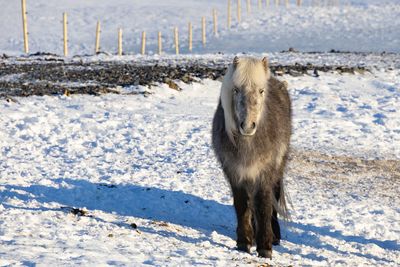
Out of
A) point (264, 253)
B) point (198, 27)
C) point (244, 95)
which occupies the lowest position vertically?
point (198, 27)

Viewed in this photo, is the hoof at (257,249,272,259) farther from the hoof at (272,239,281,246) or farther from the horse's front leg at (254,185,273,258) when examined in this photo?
the hoof at (272,239,281,246)

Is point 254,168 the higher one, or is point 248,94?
point 248,94

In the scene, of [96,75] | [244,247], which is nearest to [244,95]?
[244,247]

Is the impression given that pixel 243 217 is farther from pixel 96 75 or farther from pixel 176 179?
pixel 96 75

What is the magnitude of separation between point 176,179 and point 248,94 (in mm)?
3588

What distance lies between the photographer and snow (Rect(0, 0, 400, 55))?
4478 cm

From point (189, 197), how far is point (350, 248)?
218cm

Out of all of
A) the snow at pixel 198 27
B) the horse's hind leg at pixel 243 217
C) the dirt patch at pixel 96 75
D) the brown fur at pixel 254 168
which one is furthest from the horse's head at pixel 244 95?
the snow at pixel 198 27

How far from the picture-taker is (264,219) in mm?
7328

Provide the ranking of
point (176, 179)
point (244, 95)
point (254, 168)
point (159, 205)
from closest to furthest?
point (244, 95), point (254, 168), point (159, 205), point (176, 179)

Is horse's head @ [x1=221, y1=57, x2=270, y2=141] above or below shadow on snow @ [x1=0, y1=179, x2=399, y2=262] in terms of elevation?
above

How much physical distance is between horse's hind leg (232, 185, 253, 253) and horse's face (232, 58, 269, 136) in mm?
826

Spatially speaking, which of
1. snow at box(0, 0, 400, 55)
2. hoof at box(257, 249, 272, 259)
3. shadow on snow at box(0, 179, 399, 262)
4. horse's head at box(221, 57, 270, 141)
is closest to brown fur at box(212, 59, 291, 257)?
hoof at box(257, 249, 272, 259)

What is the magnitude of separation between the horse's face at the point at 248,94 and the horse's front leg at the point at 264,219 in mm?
810
